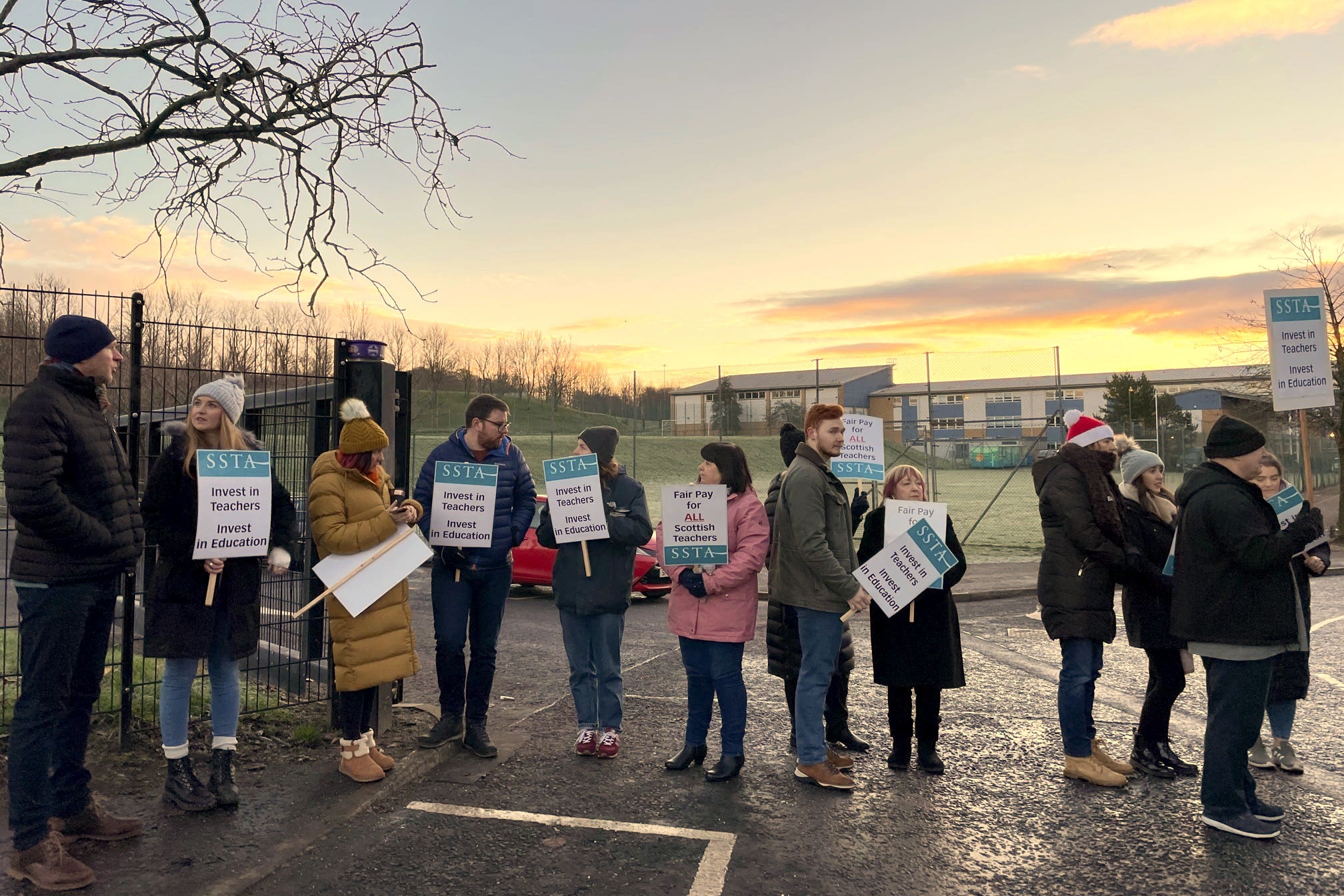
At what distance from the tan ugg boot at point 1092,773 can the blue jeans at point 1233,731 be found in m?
0.64

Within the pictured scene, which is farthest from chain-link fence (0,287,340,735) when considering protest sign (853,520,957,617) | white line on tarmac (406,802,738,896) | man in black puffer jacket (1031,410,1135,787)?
man in black puffer jacket (1031,410,1135,787)

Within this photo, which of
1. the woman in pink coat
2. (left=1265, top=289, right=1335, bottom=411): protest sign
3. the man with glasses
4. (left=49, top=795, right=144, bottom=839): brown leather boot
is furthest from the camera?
(left=1265, top=289, right=1335, bottom=411): protest sign

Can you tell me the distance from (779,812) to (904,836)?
650mm

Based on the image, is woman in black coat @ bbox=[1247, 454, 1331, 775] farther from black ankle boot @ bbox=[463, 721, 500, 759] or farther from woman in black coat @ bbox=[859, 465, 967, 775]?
black ankle boot @ bbox=[463, 721, 500, 759]

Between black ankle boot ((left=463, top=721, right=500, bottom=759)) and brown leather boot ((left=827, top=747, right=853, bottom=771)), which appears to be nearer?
brown leather boot ((left=827, top=747, right=853, bottom=771))

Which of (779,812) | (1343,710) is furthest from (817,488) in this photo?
(1343,710)

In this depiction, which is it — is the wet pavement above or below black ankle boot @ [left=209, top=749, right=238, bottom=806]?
below

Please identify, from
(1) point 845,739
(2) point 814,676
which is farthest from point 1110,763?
(2) point 814,676

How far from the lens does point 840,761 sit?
5.38 m

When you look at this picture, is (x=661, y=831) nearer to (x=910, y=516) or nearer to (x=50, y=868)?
(x=910, y=516)

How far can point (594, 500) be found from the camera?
5.64 metres

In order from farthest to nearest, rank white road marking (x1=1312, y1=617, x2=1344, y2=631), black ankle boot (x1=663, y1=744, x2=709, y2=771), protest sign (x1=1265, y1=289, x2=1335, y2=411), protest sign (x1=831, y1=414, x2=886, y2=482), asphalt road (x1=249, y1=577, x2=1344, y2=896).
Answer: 1. white road marking (x1=1312, y1=617, x2=1344, y2=631)
2. protest sign (x1=831, y1=414, x2=886, y2=482)
3. protest sign (x1=1265, y1=289, x2=1335, y2=411)
4. black ankle boot (x1=663, y1=744, x2=709, y2=771)
5. asphalt road (x1=249, y1=577, x2=1344, y2=896)

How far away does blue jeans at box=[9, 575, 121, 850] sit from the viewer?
3.86 metres

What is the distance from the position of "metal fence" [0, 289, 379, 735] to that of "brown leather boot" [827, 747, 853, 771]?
3.16 m
